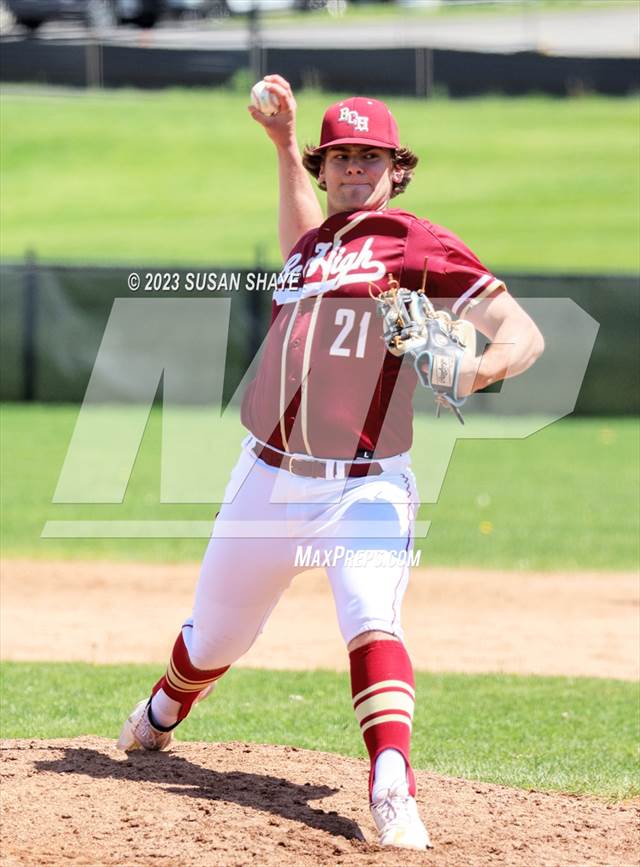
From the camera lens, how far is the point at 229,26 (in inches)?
1551

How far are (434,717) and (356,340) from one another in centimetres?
330

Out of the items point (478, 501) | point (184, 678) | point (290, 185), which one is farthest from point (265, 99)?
point (478, 501)

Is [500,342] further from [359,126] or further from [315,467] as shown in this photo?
[359,126]

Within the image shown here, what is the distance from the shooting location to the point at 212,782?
5348 millimetres

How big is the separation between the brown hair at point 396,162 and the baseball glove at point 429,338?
1.93ft

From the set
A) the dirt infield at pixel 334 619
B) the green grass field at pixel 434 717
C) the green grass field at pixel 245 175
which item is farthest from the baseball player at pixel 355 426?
the green grass field at pixel 245 175

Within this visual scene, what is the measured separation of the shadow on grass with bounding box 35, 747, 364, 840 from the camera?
4.92 m

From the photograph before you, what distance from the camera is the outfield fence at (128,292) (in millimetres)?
20641

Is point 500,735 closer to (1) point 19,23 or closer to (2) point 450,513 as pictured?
(2) point 450,513

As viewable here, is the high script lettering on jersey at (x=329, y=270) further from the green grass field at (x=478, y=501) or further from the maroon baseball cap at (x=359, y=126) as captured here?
the green grass field at (x=478, y=501)

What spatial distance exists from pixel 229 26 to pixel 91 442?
81.7 ft

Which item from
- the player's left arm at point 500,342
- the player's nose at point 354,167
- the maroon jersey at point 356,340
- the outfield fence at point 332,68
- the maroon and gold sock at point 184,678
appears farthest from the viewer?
the outfield fence at point 332,68

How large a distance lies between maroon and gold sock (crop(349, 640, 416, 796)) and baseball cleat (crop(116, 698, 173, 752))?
137 centimetres

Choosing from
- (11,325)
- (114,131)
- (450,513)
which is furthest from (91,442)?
(114,131)
